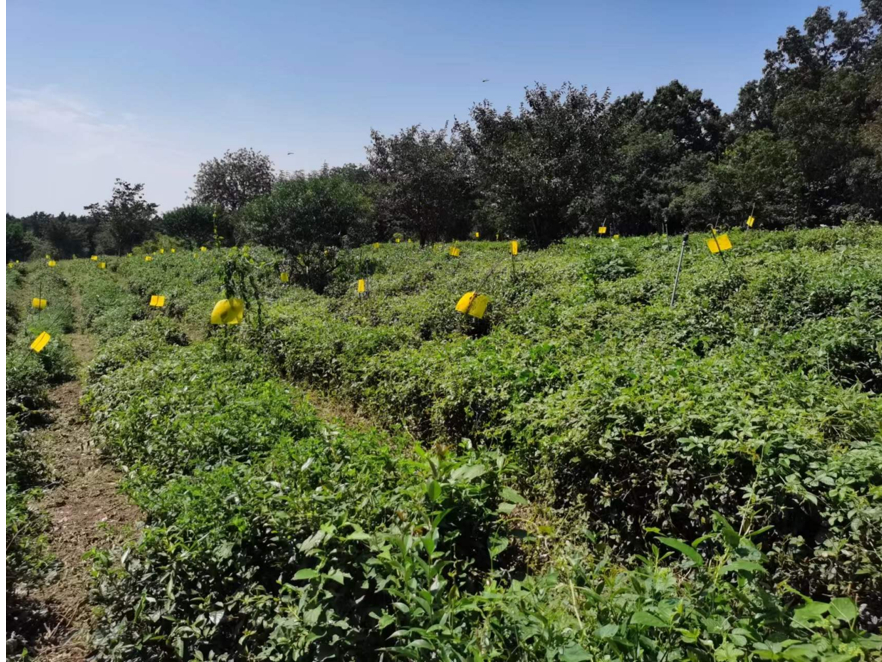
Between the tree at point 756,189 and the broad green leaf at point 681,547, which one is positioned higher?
the tree at point 756,189

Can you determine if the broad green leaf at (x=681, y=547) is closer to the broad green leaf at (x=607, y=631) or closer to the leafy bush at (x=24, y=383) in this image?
the broad green leaf at (x=607, y=631)

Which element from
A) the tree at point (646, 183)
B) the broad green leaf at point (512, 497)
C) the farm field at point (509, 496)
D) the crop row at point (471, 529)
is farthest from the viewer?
the tree at point (646, 183)

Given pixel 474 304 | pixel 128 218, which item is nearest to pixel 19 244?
pixel 128 218

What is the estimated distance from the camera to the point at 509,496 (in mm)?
2578

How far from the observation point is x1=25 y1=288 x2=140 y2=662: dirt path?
9.17 ft

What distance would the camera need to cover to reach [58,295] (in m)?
15.4

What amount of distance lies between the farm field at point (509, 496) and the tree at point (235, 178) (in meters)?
34.3

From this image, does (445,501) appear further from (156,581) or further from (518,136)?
(518,136)

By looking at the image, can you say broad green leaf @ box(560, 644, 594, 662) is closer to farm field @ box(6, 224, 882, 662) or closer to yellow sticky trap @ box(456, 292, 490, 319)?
farm field @ box(6, 224, 882, 662)

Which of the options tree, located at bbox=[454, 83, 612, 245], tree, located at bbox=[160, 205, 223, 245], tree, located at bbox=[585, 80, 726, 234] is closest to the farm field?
tree, located at bbox=[454, 83, 612, 245]

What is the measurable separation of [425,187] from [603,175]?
24.4 ft

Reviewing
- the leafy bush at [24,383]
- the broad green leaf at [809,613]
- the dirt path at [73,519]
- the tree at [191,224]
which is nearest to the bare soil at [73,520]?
the dirt path at [73,519]

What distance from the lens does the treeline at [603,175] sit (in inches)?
619

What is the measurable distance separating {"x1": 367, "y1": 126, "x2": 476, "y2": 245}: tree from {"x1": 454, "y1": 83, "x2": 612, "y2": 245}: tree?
448 centimetres
